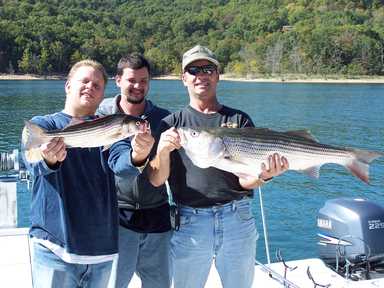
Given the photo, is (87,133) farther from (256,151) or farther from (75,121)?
(256,151)

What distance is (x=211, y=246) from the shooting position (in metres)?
3.63

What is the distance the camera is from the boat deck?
4.85 metres

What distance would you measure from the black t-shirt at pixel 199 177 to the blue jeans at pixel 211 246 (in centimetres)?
7

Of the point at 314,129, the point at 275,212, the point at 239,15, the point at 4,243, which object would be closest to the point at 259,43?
the point at 239,15

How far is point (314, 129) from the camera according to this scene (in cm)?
3161

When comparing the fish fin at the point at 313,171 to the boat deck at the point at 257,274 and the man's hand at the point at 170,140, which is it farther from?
the boat deck at the point at 257,274

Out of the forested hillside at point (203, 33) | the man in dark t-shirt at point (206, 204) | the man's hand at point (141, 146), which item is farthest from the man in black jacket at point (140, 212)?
the forested hillside at point (203, 33)

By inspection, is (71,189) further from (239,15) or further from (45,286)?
(239,15)

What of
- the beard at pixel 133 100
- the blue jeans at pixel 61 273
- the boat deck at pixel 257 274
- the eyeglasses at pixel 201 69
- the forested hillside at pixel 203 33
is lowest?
the boat deck at pixel 257 274

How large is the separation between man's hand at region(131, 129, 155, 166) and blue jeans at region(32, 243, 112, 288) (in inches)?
27.1

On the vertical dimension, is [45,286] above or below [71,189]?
below

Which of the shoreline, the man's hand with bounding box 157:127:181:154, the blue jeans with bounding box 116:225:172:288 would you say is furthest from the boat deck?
the shoreline

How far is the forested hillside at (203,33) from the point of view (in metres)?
110

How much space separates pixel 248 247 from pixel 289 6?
15888 centimetres
